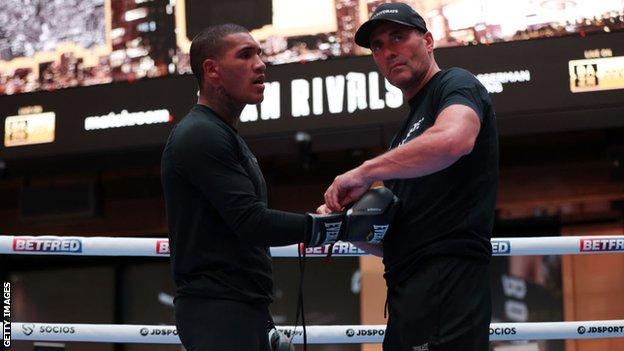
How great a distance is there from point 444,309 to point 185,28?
14.6 feet

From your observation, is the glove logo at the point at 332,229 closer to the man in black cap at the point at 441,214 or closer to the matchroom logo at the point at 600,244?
the man in black cap at the point at 441,214

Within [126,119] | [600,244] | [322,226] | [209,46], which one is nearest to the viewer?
[322,226]

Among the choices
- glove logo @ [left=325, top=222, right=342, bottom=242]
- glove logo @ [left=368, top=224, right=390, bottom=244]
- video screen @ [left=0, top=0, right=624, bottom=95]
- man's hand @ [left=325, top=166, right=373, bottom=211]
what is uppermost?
video screen @ [left=0, top=0, right=624, bottom=95]

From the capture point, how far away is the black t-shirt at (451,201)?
2693mm

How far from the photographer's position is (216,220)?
2.82 meters

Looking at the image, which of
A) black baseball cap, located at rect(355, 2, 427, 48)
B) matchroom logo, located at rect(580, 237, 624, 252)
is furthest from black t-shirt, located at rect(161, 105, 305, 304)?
matchroom logo, located at rect(580, 237, 624, 252)

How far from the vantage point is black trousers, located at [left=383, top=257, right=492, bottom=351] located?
8.68ft

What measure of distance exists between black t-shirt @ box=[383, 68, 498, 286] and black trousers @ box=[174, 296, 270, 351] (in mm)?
415

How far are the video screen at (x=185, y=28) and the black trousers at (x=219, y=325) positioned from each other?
3862 mm

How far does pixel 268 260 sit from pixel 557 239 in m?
2.16

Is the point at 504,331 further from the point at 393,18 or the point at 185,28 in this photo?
the point at 185,28

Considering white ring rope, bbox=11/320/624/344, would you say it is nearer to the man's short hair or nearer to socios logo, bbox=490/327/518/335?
socios logo, bbox=490/327/518/335

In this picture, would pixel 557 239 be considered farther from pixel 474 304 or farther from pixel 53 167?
pixel 53 167

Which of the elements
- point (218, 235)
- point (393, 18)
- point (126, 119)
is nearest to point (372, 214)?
point (218, 235)
